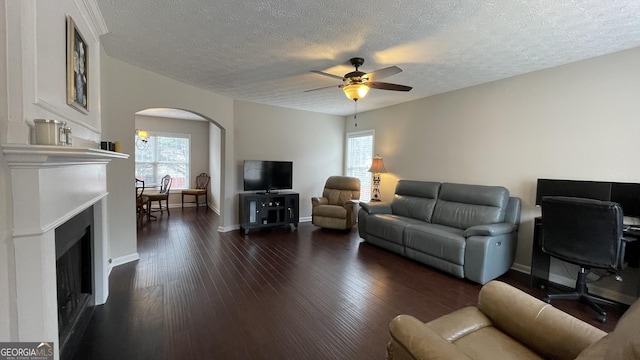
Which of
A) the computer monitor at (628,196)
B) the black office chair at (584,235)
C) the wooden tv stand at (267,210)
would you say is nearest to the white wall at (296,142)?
the wooden tv stand at (267,210)

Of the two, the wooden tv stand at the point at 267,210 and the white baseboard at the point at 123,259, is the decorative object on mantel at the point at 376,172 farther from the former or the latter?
the white baseboard at the point at 123,259

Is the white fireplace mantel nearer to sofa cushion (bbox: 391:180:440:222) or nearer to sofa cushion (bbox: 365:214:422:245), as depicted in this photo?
sofa cushion (bbox: 365:214:422:245)

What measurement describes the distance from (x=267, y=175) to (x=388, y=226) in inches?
103

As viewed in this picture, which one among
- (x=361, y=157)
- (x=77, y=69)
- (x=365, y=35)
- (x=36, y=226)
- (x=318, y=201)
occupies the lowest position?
(x=318, y=201)

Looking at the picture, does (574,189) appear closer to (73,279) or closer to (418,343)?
(418,343)

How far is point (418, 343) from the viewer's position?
104 centimetres

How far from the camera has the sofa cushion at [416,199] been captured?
406 centimetres

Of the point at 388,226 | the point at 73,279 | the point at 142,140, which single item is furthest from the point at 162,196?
the point at 388,226

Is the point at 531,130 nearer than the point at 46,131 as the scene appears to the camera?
No

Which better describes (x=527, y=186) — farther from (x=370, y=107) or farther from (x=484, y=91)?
(x=370, y=107)

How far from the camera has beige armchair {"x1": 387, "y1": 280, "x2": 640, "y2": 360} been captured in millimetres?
976

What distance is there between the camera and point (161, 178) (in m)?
7.46

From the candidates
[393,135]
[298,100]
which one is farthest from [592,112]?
[298,100]

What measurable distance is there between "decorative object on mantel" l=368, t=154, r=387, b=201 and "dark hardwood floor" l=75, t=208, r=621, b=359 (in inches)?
63.8
